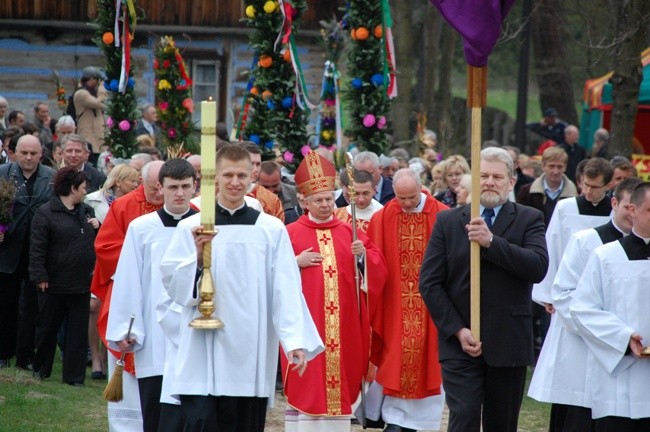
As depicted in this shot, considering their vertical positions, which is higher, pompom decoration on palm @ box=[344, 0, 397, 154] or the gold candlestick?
pompom decoration on palm @ box=[344, 0, 397, 154]

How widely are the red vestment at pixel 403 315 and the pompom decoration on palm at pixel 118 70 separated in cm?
549

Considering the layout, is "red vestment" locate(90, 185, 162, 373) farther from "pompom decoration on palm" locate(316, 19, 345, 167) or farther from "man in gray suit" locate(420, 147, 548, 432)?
"pompom decoration on palm" locate(316, 19, 345, 167)

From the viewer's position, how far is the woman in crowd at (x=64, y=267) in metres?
11.4

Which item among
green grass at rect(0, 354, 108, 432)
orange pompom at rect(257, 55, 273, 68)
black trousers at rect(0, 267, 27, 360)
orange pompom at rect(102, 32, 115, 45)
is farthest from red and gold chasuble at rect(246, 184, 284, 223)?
orange pompom at rect(102, 32, 115, 45)

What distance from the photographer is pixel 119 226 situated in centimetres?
948

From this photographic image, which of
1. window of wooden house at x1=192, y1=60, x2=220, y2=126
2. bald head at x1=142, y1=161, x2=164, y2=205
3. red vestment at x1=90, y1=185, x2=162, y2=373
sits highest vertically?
window of wooden house at x1=192, y1=60, x2=220, y2=126

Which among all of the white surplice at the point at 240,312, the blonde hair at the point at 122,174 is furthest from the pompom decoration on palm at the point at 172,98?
the white surplice at the point at 240,312

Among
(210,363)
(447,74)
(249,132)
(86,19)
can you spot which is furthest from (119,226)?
(447,74)

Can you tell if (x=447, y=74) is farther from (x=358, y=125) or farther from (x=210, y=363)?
(x=210, y=363)

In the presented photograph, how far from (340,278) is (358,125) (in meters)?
5.33

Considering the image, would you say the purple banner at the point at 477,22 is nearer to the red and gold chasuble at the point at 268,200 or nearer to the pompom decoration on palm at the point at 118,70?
the red and gold chasuble at the point at 268,200

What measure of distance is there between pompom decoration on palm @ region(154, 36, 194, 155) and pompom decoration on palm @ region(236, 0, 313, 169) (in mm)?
2515

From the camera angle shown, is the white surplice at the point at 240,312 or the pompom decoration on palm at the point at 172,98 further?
the pompom decoration on palm at the point at 172,98

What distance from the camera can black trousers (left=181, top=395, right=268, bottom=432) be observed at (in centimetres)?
690
